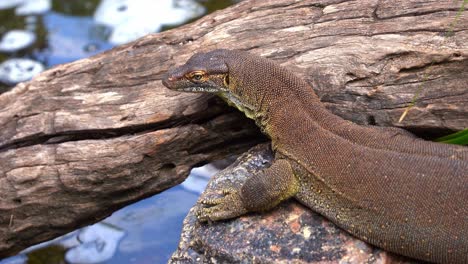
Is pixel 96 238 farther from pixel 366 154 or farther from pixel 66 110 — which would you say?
pixel 366 154

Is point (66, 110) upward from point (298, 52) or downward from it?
downward

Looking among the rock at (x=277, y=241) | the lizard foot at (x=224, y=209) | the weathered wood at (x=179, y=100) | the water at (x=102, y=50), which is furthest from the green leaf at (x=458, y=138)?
the water at (x=102, y=50)

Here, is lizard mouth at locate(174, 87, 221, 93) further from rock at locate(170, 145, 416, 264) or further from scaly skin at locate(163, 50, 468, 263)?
rock at locate(170, 145, 416, 264)

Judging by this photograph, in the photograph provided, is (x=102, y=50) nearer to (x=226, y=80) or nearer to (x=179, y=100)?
(x=179, y=100)

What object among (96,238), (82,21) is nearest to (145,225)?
(96,238)

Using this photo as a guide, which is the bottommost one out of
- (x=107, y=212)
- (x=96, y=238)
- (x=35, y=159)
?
(x=96, y=238)

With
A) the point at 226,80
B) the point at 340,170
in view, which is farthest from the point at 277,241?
the point at 226,80

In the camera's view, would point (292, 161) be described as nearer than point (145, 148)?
Yes
